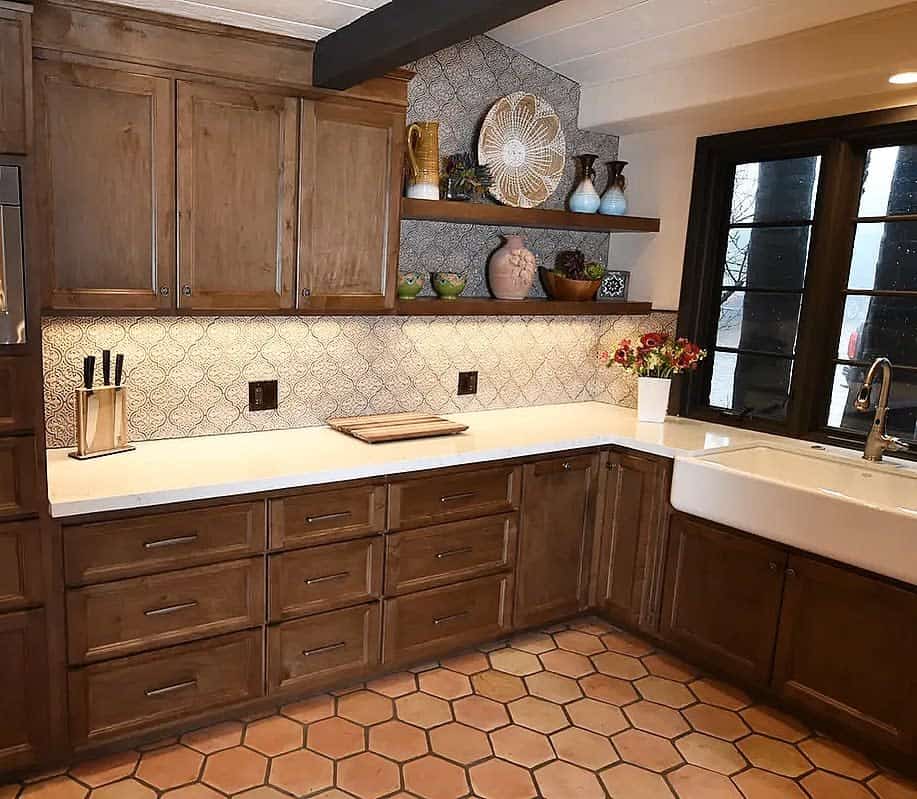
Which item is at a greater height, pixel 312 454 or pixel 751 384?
pixel 751 384

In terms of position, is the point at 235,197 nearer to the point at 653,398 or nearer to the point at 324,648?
the point at 324,648

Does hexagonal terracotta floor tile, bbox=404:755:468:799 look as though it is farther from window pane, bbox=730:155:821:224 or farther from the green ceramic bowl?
window pane, bbox=730:155:821:224

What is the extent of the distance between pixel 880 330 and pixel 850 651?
133 centimetres

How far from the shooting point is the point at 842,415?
3379 mm

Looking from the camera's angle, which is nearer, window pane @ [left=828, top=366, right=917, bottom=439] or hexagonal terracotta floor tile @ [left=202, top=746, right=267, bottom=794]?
hexagonal terracotta floor tile @ [left=202, top=746, right=267, bottom=794]

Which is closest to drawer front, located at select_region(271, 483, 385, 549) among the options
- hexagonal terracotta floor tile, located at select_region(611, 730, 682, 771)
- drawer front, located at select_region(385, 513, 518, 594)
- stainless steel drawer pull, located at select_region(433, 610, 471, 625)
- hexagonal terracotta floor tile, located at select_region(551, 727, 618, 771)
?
drawer front, located at select_region(385, 513, 518, 594)

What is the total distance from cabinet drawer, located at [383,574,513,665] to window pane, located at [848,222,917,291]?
6.23 feet

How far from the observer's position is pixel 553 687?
3.00m

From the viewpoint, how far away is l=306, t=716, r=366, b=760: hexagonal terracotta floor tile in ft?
8.34

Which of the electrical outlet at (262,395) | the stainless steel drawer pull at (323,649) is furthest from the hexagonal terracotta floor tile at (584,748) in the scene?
the electrical outlet at (262,395)

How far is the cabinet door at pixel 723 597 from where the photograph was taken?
2.85m

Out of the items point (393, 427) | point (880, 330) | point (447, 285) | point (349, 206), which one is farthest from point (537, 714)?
A: point (880, 330)

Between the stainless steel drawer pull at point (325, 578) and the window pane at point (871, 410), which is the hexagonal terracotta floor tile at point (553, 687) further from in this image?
the window pane at point (871, 410)

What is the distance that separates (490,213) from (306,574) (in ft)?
5.26
